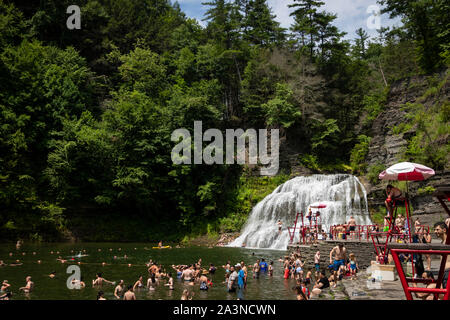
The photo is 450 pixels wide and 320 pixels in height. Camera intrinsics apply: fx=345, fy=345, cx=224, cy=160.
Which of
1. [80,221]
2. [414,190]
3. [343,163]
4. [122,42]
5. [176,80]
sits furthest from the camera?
[122,42]

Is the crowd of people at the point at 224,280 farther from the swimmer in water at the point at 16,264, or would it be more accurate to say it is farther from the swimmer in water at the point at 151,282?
the swimmer in water at the point at 16,264

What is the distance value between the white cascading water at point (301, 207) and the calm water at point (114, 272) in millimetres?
4370

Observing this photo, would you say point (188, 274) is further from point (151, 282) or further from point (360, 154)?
point (360, 154)

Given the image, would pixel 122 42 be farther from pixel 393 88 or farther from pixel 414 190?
pixel 414 190

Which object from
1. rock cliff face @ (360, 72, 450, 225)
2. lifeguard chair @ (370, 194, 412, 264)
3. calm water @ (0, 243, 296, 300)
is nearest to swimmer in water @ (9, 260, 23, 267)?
calm water @ (0, 243, 296, 300)

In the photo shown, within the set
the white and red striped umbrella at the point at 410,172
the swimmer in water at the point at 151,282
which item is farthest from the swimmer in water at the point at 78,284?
the white and red striped umbrella at the point at 410,172

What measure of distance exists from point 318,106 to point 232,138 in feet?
37.3

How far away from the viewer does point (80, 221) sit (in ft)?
115

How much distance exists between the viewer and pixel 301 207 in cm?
3120

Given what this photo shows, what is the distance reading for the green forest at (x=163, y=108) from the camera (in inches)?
1326

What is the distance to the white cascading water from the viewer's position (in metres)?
28.4

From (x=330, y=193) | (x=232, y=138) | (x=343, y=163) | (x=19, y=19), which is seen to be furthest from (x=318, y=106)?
(x=19, y=19)

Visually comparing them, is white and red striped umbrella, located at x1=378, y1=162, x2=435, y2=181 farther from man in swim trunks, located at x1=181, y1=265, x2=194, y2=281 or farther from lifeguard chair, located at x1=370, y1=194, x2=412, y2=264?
man in swim trunks, located at x1=181, y1=265, x2=194, y2=281

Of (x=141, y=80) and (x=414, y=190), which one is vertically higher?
(x=141, y=80)
